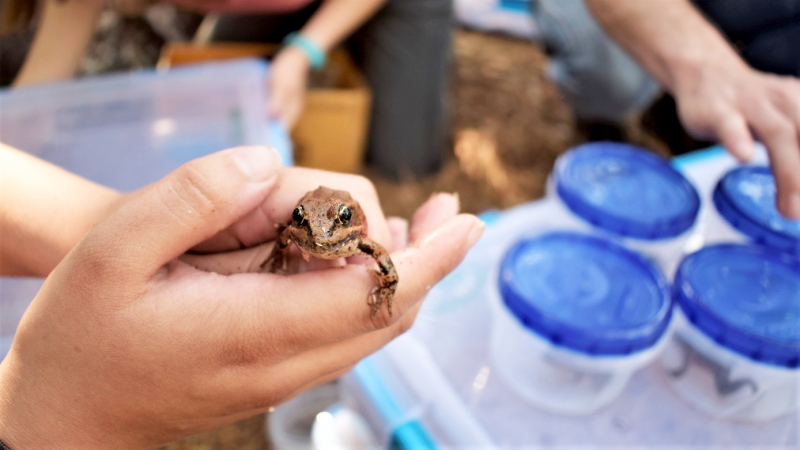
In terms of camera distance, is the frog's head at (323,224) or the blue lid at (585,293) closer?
the frog's head at (323,224)

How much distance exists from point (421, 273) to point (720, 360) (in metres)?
1.48

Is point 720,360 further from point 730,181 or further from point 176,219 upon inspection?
point 176,219

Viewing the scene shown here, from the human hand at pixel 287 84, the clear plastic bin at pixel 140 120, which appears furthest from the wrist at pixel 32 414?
the human hand at pixel 287 84

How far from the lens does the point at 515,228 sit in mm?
3068

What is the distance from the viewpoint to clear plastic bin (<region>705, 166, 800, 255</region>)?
264cm

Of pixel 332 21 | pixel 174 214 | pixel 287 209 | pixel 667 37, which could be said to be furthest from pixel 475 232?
pixel 332 21

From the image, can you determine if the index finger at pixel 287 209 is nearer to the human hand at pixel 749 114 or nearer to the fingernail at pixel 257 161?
the fingernail at pixel 257 161

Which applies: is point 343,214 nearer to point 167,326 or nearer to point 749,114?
point 167,326

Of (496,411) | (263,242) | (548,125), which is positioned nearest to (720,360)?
(496,411)

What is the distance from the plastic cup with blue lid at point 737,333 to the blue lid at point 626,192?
0.79 feet

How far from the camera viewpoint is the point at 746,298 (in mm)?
2344

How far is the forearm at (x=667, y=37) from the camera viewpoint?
10.0 ft

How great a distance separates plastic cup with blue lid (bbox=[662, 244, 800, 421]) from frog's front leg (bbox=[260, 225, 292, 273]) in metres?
1.69

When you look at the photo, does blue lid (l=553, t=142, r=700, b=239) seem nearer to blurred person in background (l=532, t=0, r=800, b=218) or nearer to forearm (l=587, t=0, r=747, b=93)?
blurred person in background (l=532, t=0, r=800, b=218)
